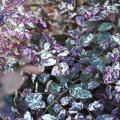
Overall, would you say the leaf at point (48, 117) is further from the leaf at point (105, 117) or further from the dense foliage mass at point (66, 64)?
the leaf at point (105, 117)

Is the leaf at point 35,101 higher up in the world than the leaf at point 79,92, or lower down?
lower down

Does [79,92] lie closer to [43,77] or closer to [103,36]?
[43,77]

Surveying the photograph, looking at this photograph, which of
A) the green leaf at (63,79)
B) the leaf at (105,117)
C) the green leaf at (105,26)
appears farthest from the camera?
the green leaf at (105,26)

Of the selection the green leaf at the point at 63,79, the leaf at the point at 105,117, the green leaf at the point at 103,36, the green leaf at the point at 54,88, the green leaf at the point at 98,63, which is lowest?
the leaf at the point at 105,117

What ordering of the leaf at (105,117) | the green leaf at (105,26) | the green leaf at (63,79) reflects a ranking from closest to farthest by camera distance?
the leaf at (105,117) < the green leaf at (63,79) < the green leaf at (105,26)

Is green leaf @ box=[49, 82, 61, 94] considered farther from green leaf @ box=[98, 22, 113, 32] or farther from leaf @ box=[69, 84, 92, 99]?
green leaf @ box=[98, 22, 113, 32]

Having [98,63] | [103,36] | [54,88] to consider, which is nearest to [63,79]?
[54,88]

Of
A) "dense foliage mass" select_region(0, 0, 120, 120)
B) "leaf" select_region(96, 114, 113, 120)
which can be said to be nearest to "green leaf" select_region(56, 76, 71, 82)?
"dense foliage mass" select_region(0, 0, 120, 120)

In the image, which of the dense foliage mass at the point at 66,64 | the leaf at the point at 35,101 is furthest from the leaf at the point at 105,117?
the leaf at the point at 35,101
